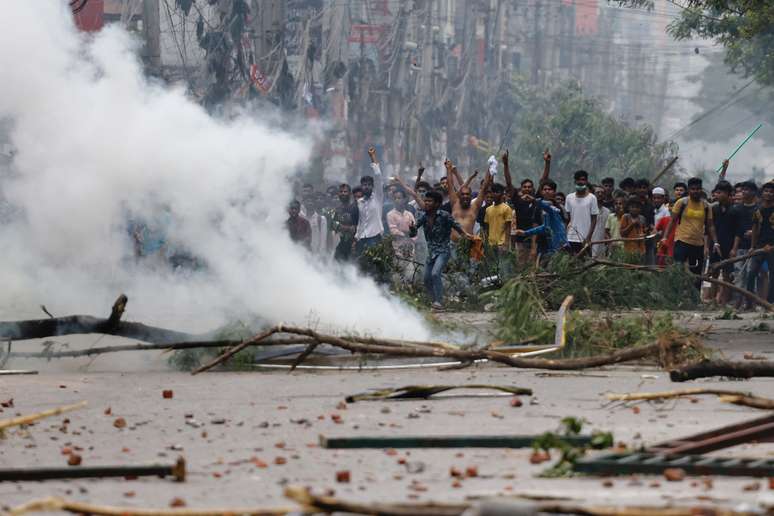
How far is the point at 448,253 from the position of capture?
16188 mm

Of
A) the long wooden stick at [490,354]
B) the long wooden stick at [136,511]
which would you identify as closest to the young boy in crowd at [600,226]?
the long wooden stick at [490,354]

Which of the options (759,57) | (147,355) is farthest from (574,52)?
(147,355)

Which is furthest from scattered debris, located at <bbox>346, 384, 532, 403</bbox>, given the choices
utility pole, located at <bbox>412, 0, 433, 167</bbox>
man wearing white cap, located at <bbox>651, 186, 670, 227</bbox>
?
utility pole, located at <bbox>412, 0, 433, 167</bbox>

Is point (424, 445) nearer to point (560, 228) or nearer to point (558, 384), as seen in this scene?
point (558, 384)

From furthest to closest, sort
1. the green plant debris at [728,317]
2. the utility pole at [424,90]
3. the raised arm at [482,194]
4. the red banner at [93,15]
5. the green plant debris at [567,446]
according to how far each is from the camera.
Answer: the utility pole at [424,90], the red banner at [93,15], the raised arm at [482,194], the green plant debris at [728,317], the green plant debris at [567,446]

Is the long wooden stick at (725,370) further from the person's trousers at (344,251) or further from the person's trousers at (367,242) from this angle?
the person's trousers at (344,251)

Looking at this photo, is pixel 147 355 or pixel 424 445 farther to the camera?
pixel 147 355

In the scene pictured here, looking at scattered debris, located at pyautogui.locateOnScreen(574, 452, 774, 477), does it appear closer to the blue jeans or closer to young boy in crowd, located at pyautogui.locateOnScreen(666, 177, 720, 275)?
the blue jeans

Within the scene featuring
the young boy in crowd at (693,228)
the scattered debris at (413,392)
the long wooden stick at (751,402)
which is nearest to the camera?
the long wooden stick at (751,402)

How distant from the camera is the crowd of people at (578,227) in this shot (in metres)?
16.3

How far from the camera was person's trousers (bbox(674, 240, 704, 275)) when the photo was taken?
17.2m

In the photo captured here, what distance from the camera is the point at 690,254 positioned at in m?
17.2

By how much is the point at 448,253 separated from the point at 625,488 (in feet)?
34.4

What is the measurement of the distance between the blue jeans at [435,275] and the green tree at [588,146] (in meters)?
28.1
